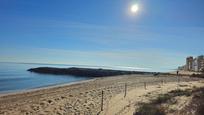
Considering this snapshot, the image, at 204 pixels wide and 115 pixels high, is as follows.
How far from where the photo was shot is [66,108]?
1391 centimetres

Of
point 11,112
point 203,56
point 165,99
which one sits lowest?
point 11,112

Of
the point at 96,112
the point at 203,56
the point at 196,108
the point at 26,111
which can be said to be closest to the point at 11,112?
the point at 26,111

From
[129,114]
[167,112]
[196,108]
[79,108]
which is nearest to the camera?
[196,108]

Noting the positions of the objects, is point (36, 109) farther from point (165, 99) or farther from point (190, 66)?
point (190, 66)

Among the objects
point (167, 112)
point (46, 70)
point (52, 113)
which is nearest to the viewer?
point (167, 112)

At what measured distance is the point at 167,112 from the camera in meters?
10.2

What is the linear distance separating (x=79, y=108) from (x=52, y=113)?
1.75 m

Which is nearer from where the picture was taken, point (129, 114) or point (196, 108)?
point (196, 108)

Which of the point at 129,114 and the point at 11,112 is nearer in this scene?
the point at 129,114

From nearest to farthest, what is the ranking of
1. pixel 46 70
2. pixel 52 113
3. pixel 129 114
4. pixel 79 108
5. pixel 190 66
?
pixel 129 114 → pixel 52 113 → pixel 79 108 → pixel 46 70 → pixel 190 66

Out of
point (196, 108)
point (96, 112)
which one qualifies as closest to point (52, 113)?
point (96, 112)

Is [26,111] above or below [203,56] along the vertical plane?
below

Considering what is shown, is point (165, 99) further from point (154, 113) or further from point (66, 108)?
point (66, 108)

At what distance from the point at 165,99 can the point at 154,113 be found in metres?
3.69
